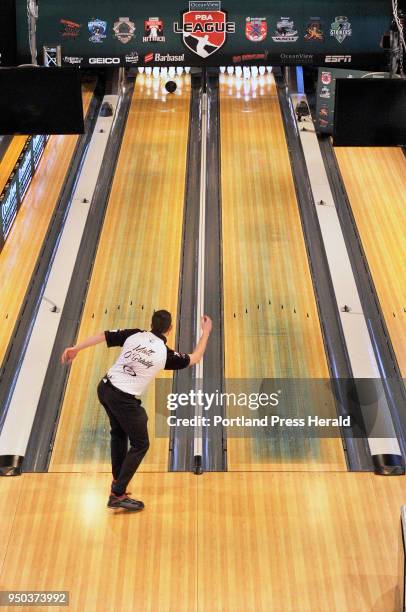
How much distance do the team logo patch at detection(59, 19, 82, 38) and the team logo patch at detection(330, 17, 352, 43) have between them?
12.0 feet

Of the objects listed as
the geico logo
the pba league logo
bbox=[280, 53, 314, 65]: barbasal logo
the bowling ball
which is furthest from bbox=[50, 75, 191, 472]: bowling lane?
bbox=[280, 53, 314, 65]: barbasal logo

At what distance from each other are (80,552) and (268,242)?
5.30 m

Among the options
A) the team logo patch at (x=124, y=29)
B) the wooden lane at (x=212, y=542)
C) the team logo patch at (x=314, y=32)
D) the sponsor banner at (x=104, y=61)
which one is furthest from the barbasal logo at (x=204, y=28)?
the wooden lane at (x=212, y=542)

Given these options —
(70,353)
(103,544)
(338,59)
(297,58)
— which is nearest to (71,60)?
(297,58)

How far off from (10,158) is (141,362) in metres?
7.19

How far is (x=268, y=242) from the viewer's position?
425 inches

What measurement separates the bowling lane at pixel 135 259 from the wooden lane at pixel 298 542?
2.74 ft

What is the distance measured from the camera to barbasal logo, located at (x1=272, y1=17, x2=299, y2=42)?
45.6 ft

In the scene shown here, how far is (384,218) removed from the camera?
11.3 meters

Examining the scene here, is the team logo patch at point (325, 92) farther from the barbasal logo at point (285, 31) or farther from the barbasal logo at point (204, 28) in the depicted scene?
the barbasal logo at point (204, 28)

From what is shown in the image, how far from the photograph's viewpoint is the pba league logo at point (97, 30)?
13.9m

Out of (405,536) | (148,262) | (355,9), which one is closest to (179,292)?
(148,262)

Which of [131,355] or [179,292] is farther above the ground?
[179,292]

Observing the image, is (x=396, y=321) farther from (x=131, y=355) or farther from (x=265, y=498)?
(x=131, y=355)
